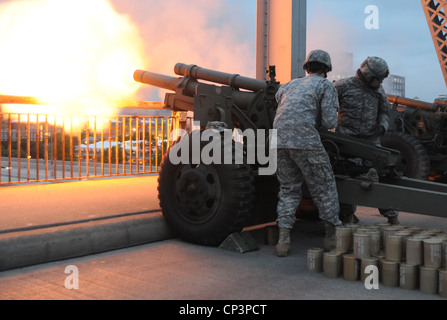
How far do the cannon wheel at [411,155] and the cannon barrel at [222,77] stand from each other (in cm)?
363

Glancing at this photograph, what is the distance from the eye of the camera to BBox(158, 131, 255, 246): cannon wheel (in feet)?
14.6

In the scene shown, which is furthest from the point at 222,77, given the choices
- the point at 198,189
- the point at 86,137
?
the point at 86,137

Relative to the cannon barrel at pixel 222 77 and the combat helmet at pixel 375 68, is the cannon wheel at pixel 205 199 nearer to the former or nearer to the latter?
the cannon barrel at pixel 222 77

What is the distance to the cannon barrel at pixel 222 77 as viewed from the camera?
5676 mm

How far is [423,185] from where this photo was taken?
4.52m

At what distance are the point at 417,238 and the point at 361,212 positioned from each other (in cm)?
325

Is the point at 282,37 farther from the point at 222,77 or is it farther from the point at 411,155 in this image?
the point at 222,77

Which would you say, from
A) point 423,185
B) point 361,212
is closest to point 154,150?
point 361,212

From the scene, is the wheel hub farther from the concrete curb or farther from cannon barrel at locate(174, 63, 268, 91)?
cannon barrel at locate(174, 63, 268, 91)

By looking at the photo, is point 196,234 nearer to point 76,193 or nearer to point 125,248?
point 125,248

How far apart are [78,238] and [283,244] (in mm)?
1687

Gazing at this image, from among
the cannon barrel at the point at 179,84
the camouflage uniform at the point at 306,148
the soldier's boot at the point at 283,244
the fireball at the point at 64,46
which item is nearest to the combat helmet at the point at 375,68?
the camouflage uniform at the point at 306,148
